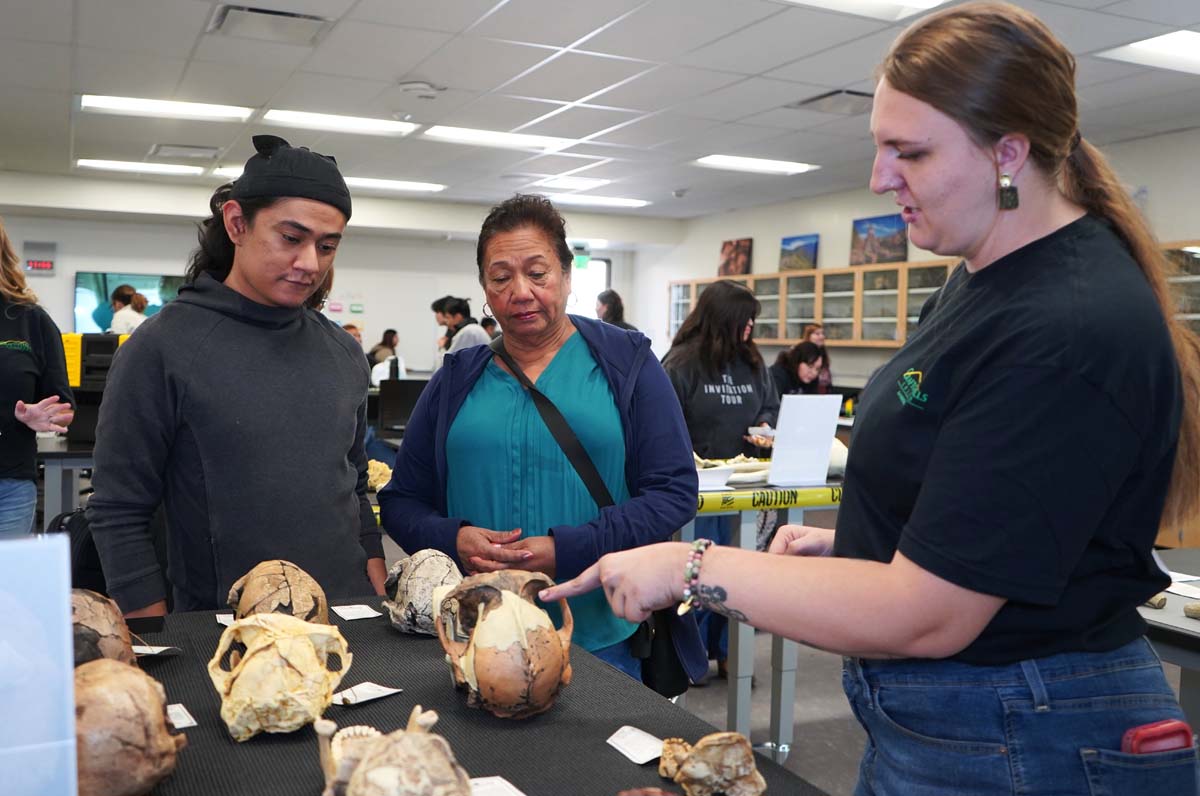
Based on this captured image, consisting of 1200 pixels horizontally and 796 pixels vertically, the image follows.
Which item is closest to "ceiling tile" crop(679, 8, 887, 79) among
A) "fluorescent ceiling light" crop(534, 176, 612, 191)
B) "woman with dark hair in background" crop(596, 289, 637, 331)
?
"woman with dark hair in background" crop(596, 289, 637, 331)

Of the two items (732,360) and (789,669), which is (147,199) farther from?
(789,669)

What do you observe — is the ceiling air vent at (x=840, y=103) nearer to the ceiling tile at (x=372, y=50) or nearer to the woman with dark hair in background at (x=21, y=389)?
the ceiling tile at (x=372, y=50)

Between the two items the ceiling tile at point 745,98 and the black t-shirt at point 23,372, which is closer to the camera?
the black t-shirt at point 23,372

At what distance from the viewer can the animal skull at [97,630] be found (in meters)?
1.03

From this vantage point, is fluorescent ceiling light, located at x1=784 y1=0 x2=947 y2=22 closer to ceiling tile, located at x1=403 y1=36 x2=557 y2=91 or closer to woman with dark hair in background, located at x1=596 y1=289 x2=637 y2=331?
ceiling tile, located at x1=403 y1=36 x2=557 y2=91

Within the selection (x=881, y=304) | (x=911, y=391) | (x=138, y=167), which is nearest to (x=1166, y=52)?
(x=881, y=304)

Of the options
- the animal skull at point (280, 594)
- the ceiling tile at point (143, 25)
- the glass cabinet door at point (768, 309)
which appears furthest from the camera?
the glass cabinet door at point (768, 309)

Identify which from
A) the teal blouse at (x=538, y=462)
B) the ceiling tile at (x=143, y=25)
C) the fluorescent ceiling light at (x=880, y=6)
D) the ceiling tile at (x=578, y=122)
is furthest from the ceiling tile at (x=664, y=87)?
the teal blouse at (x=538, y=462)

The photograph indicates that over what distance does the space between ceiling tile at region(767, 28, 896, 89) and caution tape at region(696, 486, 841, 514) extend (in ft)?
9.27

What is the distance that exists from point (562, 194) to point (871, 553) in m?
10.1

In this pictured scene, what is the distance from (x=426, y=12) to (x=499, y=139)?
10.6 feet

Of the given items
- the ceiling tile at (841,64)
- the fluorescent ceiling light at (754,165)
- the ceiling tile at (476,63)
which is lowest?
the ceiling tile at (476,63)

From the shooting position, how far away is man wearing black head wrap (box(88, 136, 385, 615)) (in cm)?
164

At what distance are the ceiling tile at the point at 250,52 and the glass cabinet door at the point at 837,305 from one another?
19.8 ft
